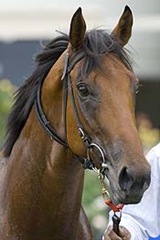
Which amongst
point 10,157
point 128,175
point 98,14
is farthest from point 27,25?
point 128,175

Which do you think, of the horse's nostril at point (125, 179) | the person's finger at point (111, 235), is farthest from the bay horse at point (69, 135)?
the person's finger at point (111, 235)

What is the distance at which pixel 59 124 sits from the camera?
465 centimetres

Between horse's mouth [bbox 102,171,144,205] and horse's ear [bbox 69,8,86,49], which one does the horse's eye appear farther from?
horse's mouth [bbox 102,171,144,205]

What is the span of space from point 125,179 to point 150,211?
53 cm

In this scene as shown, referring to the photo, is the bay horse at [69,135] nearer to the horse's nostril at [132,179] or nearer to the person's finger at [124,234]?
the horse's nostril at [132,179]

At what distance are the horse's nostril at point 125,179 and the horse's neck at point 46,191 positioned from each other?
48 centimetres

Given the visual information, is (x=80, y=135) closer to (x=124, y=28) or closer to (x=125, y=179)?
(x=125, y=179)

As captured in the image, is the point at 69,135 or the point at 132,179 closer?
the point at 132,179

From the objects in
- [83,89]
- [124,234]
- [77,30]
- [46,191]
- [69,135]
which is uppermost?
[77,30]

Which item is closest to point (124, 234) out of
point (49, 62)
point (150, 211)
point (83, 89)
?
point (150, 211)

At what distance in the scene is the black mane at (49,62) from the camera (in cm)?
455

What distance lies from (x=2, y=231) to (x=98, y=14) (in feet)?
27.9

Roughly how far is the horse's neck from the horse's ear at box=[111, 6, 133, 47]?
0.57 meters

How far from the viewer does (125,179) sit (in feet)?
13.7
